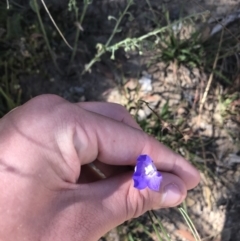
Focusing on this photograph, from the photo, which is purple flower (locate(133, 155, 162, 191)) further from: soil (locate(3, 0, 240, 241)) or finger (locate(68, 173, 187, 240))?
soil (locate(3, 0, 240, 241))

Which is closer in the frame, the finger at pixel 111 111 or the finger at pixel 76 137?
the finger at pixel 76 137

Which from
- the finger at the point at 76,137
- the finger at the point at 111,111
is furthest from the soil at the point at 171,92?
the finger at the point at 76,137

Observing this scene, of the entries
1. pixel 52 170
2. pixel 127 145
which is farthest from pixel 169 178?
pixel 52 170

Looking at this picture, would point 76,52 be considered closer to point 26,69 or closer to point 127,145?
point 26,69

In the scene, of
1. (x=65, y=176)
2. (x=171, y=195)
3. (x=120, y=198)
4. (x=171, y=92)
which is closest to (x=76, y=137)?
(x=65, y=176)

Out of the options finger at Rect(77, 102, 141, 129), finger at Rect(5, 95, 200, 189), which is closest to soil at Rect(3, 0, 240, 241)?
finger at Rect(77, 102, 141, 129)

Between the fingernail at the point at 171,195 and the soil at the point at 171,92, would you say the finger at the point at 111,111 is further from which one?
Result: the soil at the point at 171,92

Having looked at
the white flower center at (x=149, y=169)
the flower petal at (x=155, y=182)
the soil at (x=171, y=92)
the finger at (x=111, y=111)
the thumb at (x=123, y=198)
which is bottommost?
the soil at (x=171, y=92)

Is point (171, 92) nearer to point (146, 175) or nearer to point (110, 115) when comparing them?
point (110, 115)
